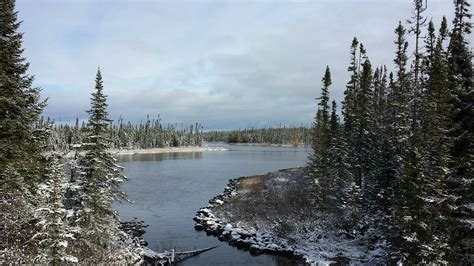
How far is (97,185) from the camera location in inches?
811

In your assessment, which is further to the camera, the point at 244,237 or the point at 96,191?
the point at 244,237

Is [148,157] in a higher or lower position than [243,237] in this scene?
higher

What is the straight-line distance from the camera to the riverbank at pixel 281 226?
2642 cm

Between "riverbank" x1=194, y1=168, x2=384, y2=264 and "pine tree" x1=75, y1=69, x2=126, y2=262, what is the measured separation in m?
11.5

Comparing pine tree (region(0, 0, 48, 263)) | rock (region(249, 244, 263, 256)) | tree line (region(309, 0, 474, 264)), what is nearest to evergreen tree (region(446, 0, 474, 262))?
tree line (region(309, 0, 474, 264))

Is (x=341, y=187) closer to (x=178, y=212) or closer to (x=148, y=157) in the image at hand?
(x=178, y=212)

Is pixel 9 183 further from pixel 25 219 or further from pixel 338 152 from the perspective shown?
pixel 338 152

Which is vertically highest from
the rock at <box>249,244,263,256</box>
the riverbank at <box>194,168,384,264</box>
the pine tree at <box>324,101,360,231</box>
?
the pine tree at <box>324,101,360,231</box>

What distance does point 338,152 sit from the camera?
38.9 meters

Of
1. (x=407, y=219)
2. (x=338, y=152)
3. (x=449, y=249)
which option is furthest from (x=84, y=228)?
(x=338, y=152)

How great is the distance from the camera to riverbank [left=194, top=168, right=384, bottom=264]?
26.4 meters

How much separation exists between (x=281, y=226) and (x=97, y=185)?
625 inches

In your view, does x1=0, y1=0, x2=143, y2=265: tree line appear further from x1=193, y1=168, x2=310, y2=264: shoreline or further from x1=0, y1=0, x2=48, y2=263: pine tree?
x1=193, y1=168, x2=310, y2=264: shoreline

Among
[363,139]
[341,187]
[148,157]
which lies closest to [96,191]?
[341,187]
